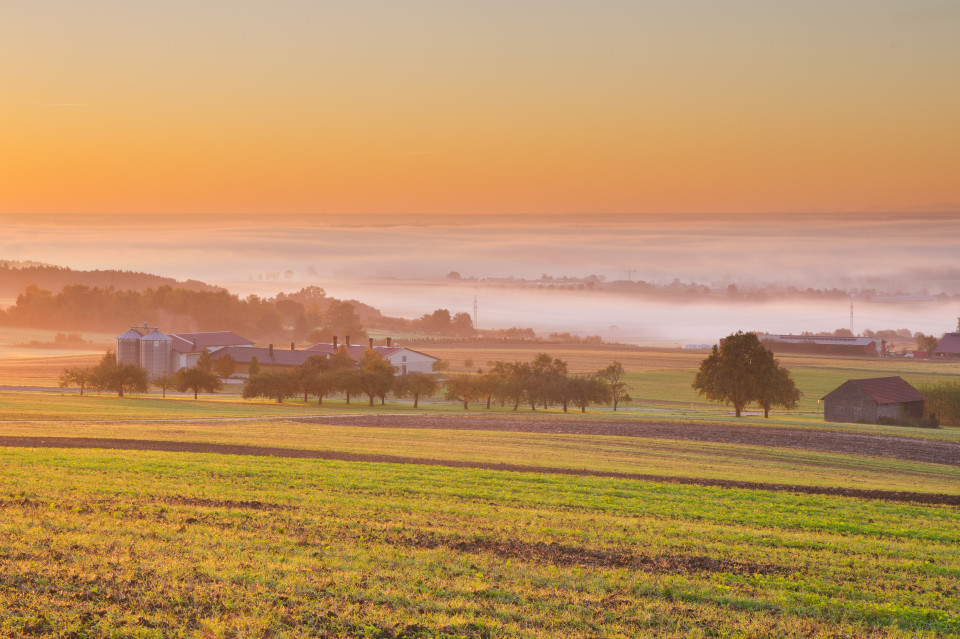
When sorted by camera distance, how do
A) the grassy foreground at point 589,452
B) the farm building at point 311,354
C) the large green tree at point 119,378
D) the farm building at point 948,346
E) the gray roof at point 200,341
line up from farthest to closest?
the farm building at point 948,346
the gray roof at point 200,341
the farm building at point 311,354
the large green tree at point 119,378
the grassy foreground at point 589,452

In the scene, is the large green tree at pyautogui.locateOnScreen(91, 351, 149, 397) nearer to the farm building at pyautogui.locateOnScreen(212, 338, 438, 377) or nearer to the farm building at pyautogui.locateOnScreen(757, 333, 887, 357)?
the farm building at pyautogui.locateOnScreen(212, 338, 438, 377)

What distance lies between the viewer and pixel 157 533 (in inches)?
631

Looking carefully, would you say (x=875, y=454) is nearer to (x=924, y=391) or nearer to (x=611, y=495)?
(x=611, y=495)


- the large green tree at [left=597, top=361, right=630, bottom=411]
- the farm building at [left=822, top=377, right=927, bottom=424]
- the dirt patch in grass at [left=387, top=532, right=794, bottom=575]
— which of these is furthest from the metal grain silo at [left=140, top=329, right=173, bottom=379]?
the dirt patch in grass at [left=387, top=532, right=794, bottom=575]

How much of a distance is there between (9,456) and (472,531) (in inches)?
691

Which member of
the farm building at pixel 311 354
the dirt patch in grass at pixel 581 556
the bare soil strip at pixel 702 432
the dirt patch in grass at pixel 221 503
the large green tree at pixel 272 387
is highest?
the farm building at pixel 311 354

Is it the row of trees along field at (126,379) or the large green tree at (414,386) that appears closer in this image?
the large green tree at (414,386)

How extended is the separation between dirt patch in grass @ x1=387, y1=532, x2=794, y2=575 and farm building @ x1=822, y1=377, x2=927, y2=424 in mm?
61826

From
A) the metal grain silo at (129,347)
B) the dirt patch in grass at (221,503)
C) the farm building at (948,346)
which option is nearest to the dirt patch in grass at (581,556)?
the dirt patch in grass at (221,503)

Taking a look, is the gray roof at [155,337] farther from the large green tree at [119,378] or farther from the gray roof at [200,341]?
the large green tree at [119,378]

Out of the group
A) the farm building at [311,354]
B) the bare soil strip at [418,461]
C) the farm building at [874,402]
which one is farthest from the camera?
the farm building at [311,354]

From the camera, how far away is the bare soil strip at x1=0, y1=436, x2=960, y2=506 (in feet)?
84.3

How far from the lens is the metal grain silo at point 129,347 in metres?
124

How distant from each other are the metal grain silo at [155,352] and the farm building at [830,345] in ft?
382
